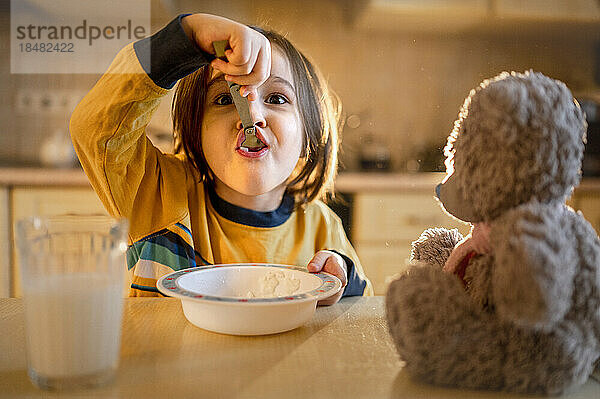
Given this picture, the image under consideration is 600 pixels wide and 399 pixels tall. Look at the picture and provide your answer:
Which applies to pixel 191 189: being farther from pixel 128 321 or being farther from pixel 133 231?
pixel 128 321

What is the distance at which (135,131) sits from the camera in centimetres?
47

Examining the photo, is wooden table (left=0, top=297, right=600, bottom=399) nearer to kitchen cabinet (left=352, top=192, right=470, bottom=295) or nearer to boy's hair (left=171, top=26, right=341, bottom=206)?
kitchen cabinet (left=352, top=192, right=470, bottom=295)

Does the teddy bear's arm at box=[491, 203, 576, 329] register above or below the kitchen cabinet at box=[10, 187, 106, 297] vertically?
above

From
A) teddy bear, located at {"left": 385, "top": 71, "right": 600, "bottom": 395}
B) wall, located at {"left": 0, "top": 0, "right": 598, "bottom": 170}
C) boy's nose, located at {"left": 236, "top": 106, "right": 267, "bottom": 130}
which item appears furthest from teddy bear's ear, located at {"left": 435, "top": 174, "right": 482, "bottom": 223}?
boy's nose, located at {"left": 236, "top": 106, "right": 267, "bottom": 130}

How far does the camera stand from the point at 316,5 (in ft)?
1.81

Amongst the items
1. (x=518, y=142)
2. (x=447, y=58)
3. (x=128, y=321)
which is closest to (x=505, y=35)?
(x=447, y=58)

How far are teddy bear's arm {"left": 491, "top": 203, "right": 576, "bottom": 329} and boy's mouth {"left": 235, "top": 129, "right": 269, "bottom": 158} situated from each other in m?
0.33

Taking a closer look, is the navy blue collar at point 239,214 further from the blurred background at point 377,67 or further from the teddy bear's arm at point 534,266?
the teddy bear's arm at point 534,266

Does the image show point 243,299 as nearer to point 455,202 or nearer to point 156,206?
point 455,202

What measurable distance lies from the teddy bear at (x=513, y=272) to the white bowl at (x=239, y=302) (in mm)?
82

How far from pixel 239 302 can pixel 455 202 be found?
15 cm

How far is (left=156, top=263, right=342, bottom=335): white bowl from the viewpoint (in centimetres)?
34

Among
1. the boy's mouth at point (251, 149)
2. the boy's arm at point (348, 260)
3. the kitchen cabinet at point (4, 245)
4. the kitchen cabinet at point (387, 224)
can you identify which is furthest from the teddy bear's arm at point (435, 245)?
the kitchen cabinet at point (4, 245)

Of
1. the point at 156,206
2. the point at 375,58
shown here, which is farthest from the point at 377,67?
the point at 156,206
